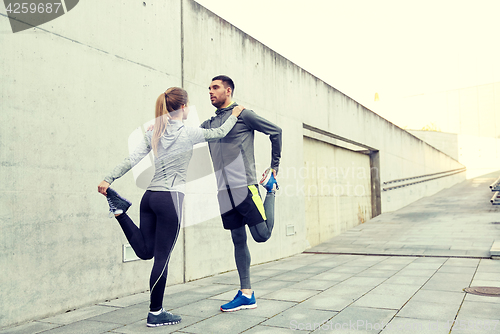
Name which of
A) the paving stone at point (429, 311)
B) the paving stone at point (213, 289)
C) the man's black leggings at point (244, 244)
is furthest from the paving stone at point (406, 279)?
Result: the man's black leggings at point (244, 244)

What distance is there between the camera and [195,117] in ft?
18.2

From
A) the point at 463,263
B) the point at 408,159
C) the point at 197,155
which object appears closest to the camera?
the point at 197,155

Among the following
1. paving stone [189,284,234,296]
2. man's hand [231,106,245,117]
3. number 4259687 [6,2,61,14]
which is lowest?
paving stone [189,284,234,296]

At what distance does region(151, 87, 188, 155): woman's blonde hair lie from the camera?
3.06 m

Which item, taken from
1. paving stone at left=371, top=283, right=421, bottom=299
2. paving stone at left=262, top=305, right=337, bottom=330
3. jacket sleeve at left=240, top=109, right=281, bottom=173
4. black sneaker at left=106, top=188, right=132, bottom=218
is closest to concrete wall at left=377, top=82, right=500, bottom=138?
paving stone at left=371, top=283, right=421, bottom=299

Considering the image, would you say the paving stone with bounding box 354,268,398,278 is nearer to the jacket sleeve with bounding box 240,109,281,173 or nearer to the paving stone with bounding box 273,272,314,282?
the paving stone with bounding box 273,272,314,282

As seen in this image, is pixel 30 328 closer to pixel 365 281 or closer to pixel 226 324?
pixel 226 324

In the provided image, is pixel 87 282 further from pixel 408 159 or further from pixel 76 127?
pixel 408 159

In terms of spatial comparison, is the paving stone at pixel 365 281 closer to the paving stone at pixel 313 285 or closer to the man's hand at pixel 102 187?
the paving stone at pixel 313 285

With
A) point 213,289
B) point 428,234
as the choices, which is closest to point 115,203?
point 213,289

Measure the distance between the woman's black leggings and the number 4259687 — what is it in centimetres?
203

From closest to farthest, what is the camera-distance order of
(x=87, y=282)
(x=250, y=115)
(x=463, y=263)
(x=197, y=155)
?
(x=250, y=115)
(x=87, y=282)
(x=197, y=155)
(x=463, y=263)

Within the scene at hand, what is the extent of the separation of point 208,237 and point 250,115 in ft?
8.66

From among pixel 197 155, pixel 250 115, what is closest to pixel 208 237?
pixel 197 155
